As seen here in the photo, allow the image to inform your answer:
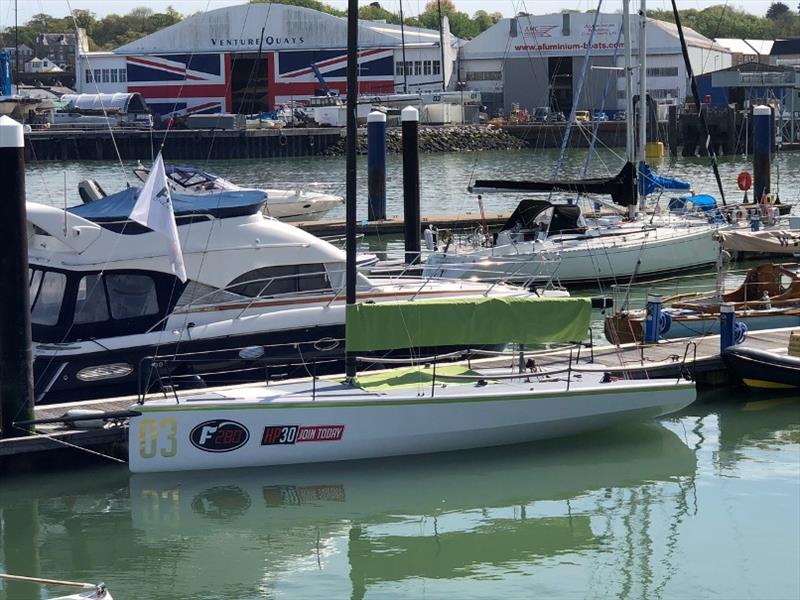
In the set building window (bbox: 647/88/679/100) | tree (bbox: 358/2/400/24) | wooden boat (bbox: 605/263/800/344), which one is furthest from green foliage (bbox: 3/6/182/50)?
wooden boat (bbox: 605/263/800/344)

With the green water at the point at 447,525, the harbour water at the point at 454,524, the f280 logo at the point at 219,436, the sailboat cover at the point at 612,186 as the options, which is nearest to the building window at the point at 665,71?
the sailboat cover at the point at 612,186

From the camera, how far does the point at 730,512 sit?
15.2 m

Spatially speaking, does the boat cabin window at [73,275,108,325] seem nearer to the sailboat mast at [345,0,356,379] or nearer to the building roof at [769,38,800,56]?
the sailboat mast at [345,0,356,379]

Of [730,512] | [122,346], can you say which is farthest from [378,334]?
[730,512]

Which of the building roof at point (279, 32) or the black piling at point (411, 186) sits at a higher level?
the building roof at point (279, 32)

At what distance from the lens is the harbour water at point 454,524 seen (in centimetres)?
1341

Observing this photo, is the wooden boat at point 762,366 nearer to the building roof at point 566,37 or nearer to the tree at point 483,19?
the building roof at point 566,37

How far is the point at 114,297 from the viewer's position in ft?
59.0

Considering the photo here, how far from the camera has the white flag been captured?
16797mm

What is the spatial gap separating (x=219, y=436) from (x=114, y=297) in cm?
309

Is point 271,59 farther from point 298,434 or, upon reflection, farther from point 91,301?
point 298,434

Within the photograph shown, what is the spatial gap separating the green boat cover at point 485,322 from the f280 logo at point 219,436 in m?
2.03

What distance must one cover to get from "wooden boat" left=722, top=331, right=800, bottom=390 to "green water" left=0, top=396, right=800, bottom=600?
4.99ft

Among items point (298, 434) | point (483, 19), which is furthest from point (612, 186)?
point (483, 19)
